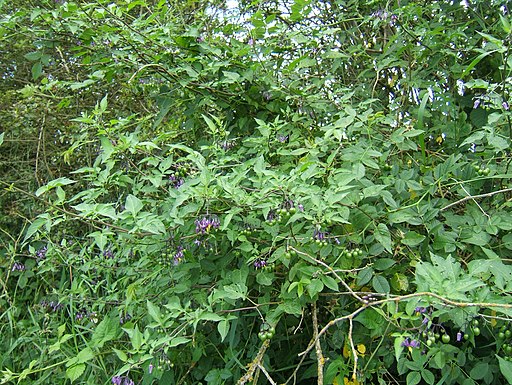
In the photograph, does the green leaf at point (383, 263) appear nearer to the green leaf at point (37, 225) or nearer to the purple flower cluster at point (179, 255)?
the purple flower cluster at point (179, 255)

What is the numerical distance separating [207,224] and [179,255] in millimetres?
259

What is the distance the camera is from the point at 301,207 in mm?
1742

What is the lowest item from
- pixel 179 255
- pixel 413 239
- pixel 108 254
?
pixel 108 254

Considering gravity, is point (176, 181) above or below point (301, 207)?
below

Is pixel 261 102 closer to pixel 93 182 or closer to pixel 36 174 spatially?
pixel 93 182

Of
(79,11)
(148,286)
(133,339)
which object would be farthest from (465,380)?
(79,11)

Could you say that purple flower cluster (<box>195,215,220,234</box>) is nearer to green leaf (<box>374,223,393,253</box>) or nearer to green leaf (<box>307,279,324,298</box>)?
green leaf (<box>307,279,324,298</box>)

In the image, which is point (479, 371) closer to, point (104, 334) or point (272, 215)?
point (272, 215)

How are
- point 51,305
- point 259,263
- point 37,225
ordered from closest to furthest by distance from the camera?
1. point 37,225
2. point 259,263
3. point 51,305

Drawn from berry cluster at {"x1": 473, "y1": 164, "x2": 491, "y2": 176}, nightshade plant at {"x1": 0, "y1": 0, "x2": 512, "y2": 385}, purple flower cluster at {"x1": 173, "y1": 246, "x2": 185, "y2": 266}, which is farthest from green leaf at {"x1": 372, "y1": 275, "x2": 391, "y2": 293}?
purple flower cluster at {"x1": 173, "y1": 246, "x2": 185, "y2": 266}

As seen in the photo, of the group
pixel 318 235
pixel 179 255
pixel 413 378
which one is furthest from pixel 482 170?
pixel 179 255

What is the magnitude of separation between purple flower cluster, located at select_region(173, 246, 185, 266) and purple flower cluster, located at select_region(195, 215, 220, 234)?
0.21 m

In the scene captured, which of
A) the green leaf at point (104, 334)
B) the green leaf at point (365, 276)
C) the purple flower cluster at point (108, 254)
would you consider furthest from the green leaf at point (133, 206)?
the purple flower cluster at point (108, 254)

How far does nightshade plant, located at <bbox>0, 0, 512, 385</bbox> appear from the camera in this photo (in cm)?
180
